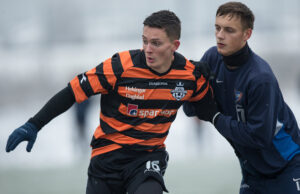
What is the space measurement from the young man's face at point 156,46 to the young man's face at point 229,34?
342 millimetres

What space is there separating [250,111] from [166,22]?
78cm

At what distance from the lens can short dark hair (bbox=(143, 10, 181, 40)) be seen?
3.00 metres

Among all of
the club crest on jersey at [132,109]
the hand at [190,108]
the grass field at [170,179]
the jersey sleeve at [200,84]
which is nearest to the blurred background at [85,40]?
the grass field at [170,179]

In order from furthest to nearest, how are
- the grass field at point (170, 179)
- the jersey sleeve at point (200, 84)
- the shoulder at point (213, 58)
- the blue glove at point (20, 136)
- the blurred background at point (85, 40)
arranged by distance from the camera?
the blurred background at point (85, 40), the grass field at point (170, 179), the shoulder at point (213, 58), the jersey sleeve at point (200, 84), the blue glove at point (20, 136)

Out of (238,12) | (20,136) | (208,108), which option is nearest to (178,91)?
(208,108)

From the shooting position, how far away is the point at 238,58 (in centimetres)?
308

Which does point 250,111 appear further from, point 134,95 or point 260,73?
point 134,95

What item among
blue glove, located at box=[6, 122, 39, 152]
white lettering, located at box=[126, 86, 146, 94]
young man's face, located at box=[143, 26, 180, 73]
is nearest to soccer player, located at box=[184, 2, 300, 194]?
young man's face, located at box=[143, 26, 180, 73]

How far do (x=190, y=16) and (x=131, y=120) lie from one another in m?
9.33

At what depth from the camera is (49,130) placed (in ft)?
33.9

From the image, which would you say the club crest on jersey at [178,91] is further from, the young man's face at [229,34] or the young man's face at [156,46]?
the young man's face at [229,34]

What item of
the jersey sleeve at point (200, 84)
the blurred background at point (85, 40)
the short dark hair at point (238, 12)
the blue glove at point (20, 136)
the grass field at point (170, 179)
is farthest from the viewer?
the blurred background at point (85, 40)

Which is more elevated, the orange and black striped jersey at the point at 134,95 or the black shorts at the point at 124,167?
the orange and black striped jersey at the point at 134,95

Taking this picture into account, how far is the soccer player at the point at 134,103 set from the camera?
3000mm
